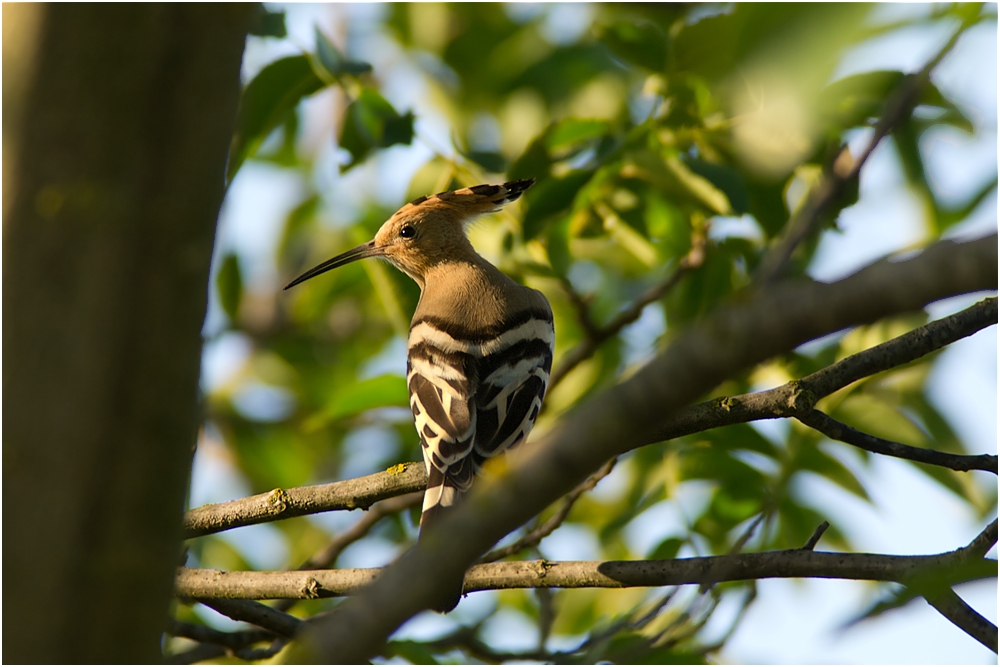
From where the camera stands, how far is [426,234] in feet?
14.8

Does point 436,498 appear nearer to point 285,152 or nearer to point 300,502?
point 300,502

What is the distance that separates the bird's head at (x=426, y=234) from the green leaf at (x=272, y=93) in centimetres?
123

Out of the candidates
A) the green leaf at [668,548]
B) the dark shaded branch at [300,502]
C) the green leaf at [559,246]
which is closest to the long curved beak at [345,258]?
the green leaf at [559,246]

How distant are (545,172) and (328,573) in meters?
1.48

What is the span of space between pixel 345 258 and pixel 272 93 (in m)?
1.27

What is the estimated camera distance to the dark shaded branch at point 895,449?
200cm

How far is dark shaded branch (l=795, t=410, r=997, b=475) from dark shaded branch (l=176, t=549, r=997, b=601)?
21cm

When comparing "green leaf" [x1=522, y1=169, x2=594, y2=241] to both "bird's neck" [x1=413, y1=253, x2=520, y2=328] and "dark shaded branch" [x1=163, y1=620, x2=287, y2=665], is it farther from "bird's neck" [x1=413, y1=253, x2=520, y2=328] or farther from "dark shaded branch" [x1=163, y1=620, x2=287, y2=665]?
"dark shaded branch" [x1=163, y1=620, x2=287, y2=665]

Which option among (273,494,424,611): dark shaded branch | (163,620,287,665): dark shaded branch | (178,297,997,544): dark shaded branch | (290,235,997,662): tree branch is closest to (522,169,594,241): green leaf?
(178,297,997,544): dark shaded branch

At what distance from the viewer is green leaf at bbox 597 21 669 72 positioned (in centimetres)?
294

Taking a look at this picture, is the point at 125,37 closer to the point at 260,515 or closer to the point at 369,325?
the point at 260,515

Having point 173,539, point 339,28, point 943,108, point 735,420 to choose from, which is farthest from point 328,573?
point 339,28

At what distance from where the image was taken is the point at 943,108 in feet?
9.43

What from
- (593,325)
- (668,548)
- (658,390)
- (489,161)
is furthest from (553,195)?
(658,390)
